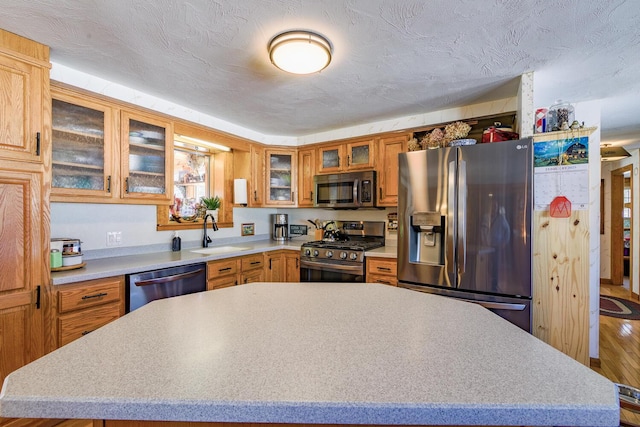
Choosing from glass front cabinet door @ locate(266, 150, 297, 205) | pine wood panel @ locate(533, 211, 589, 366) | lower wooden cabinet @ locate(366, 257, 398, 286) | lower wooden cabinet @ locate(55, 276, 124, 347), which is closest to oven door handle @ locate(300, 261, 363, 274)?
lower wooden cabinet @ locate(366, 257, 398, 286)

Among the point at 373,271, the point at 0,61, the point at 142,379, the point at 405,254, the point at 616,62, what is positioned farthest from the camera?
the point at 373,271

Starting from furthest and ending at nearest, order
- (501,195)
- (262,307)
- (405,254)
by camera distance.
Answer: (405,254) < (501,195) < (262,307)

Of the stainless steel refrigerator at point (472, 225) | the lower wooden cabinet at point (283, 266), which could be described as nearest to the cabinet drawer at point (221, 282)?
the lower wooden cabinet at point (283, 266)

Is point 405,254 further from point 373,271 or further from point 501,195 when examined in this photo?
point 501,195

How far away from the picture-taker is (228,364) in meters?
0.73

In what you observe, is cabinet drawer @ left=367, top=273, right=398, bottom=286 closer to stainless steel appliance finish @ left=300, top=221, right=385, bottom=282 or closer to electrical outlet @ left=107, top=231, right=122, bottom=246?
stainless steel appliance finish @ left=300, top=221, right=385, bottom=282

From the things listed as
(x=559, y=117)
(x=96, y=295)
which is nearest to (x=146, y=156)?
(x=96, y=295)

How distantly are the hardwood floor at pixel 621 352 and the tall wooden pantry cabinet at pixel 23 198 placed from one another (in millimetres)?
3550

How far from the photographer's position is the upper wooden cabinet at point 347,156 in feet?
10.6

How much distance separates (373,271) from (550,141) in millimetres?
1768

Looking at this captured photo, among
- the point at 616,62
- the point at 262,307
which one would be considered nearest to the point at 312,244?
the point at 262,307

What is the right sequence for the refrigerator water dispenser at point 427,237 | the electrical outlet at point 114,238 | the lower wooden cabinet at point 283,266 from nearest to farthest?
the refrigerator water dispenser at point 427,237 → the electrical outlet at point 114,238 → the lower wooden cabinet at point 283,266

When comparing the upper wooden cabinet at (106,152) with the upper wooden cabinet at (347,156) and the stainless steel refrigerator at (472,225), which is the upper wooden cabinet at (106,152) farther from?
the stainless steel refrigerator at (472,225)

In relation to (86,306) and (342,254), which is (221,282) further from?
(342,254)
